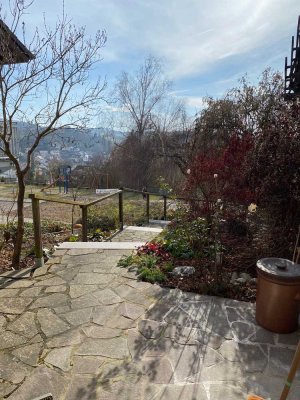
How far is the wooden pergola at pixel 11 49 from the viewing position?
12.2ft

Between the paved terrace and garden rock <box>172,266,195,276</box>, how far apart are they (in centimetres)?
42

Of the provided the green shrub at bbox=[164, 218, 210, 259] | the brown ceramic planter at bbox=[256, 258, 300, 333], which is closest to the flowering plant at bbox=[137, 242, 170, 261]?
the green shrub at bbox=[164, 218, 210, 259]

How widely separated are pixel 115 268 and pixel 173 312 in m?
1.27

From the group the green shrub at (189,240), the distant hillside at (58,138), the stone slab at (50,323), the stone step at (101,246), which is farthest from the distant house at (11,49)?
the green shrub at (189,240)

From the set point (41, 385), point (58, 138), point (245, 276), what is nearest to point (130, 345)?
point (41, 385)

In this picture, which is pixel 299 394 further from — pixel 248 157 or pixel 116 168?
pixel 116 168

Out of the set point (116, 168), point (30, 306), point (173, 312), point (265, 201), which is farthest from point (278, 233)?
point (116, 168)

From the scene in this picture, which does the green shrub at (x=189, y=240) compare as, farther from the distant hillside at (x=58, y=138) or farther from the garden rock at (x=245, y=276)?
the distant hillside at (x=58, y=138)

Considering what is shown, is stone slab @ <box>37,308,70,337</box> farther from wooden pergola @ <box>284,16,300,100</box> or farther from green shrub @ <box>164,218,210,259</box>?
wooden pergola @ <box>284,16,300,100</box>

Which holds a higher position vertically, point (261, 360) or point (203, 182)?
point (203, 182)

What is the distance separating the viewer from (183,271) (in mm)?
3854

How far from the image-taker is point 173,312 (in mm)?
2973

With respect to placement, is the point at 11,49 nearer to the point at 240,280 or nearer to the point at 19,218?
the point at 19,218

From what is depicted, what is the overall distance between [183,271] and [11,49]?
3.83 meters
